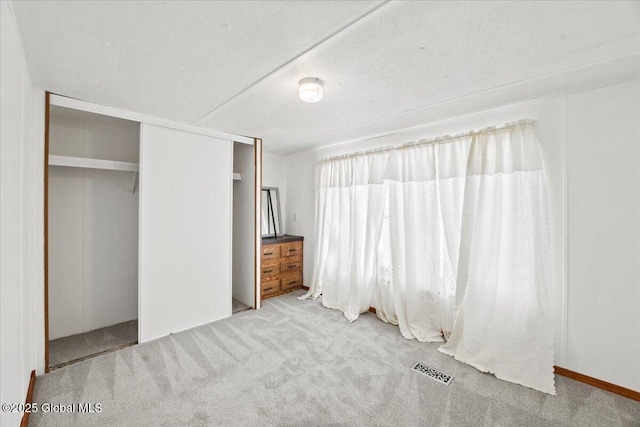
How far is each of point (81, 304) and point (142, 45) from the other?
2955mm

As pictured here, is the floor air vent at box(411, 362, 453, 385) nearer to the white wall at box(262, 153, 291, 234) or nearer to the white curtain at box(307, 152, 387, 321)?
the white curtain at box(307, 152, 387, 321)

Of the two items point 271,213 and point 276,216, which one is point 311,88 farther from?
point 276,216

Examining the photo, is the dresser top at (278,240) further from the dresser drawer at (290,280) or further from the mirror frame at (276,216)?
the dresser drawer at (290,280)

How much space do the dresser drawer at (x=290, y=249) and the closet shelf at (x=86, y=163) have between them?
2200 millimetres

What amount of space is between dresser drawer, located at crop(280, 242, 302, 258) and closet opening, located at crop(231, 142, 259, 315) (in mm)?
593

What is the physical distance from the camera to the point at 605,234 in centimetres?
207

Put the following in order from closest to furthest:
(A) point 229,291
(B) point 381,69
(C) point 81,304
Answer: (B) point 381,69, (C) point 81,304, (A) point 229,291

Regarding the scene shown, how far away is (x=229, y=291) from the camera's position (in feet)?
11.4

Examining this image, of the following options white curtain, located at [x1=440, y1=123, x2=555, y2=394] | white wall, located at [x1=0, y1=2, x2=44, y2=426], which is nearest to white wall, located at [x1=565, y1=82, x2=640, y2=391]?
white curtain, located at [x1=440, y1=123, x2=555, y2=394]

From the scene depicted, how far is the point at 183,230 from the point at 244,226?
95 cm

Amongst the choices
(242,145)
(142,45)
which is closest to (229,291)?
(242,145)

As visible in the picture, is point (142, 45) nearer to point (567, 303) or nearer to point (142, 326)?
point (142, 326)

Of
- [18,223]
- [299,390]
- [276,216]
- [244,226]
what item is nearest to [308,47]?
[18,223]

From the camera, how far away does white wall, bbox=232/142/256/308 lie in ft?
12.3
